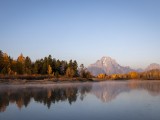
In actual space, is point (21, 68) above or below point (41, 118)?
above

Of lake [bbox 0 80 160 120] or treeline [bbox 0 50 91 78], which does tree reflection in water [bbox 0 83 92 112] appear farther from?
treeline [bbox 0 50 91 78]

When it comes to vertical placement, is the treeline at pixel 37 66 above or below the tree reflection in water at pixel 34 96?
above

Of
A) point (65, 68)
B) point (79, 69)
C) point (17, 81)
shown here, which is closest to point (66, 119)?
point (17, 81)

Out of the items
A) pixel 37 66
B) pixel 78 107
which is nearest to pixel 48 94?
pixel 78 107

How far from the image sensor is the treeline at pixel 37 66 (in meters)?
107

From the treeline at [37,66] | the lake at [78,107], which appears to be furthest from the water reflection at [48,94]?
the treeline at [37,66]

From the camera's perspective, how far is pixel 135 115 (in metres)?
23.3

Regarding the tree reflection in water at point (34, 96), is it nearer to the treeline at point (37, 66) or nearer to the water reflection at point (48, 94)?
the water reflection at point (48, 94)

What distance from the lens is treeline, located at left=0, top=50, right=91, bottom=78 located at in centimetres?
10738

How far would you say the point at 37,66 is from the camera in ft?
417

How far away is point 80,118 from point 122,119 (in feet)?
12.9

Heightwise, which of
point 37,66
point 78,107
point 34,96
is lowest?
point 78,107

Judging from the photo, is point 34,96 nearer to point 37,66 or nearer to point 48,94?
point 48,94

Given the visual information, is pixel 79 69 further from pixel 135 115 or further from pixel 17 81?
pixel 135 115
